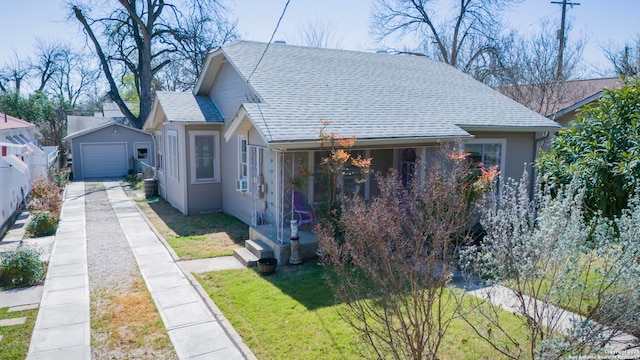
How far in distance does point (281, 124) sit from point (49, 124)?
30.5 meters

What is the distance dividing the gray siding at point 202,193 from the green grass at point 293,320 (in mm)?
6201

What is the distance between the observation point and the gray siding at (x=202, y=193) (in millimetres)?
14000

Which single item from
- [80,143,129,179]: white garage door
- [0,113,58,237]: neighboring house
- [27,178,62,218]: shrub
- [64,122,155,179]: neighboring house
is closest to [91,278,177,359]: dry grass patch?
[0,113,58,237]: neighboring house

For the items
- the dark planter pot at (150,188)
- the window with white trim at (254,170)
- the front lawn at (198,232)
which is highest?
the window with white trim at (254,170)

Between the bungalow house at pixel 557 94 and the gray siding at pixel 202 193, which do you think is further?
the bungalow house at pixel 557 94

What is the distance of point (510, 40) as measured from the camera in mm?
25953

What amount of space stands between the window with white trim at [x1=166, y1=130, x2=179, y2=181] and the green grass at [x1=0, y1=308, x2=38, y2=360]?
8.47m

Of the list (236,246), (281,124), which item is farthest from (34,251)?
(281,124)

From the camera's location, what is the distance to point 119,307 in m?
7.06

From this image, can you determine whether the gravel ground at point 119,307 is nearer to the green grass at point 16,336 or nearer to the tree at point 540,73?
the green grass at point 16,336

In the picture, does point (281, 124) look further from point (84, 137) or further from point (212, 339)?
point (84, 137)

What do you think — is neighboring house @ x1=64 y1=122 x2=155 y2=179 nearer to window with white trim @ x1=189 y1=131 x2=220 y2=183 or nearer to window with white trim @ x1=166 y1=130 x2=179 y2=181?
window with white trim @ x1=166 y1=130 x2=179 y2=181

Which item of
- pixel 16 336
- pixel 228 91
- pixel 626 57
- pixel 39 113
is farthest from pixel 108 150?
pixel 626 57

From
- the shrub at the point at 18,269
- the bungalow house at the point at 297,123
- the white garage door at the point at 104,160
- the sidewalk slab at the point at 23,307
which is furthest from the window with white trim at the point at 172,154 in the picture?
the white garage door at the point at 104,160
